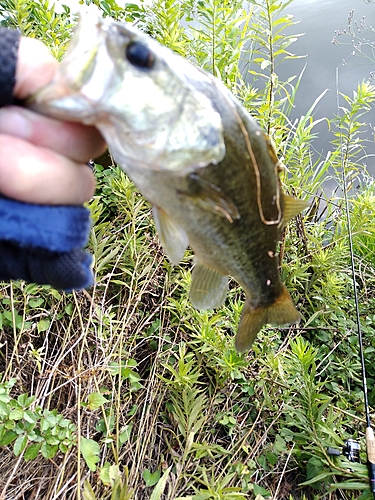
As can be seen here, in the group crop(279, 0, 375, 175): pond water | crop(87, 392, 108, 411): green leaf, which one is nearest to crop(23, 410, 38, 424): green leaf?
crop(87, 392, 108, 411): green leaf

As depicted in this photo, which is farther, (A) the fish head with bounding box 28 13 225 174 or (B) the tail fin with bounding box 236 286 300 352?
(B) the tail fin with bounding box 236 286 300 352

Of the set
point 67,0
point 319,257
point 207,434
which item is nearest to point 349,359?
point 319,257

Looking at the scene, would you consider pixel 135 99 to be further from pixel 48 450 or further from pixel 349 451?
pixel 349 451

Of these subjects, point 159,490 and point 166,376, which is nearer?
point 159,490

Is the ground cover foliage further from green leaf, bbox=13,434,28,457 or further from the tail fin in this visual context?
the tail fin

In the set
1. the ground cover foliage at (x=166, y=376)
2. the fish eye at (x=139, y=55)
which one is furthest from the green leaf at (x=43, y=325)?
the fish eye at (x=139, y=55)

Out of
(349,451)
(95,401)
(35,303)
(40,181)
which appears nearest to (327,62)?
(349,451)
